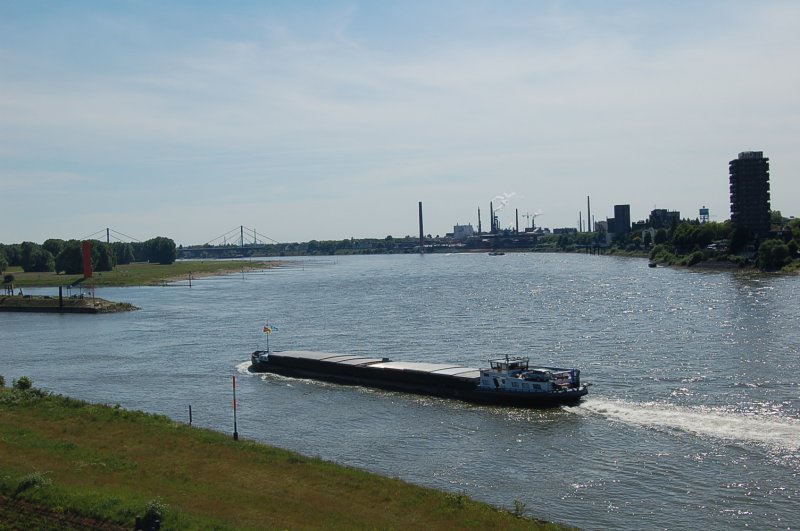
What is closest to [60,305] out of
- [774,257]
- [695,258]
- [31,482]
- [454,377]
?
[454,377]

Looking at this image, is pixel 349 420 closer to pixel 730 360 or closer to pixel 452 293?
pixel 730 360

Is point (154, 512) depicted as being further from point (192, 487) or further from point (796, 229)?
point (796, 229)

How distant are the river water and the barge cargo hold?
1227mm

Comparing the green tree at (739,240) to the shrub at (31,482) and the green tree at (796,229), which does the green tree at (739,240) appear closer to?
the green tree at (796,229)

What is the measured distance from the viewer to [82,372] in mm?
64125

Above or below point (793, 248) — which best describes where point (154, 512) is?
below

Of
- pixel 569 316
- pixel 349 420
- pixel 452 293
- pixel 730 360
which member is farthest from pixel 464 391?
pixel 452 293

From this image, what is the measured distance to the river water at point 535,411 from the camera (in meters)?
32.1

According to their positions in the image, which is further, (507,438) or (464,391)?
(464,391)

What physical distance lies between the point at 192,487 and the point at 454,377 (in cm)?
2637

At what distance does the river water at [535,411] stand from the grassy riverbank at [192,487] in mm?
4159

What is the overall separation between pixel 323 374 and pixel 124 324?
5326 cm

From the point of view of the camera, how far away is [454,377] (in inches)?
2036

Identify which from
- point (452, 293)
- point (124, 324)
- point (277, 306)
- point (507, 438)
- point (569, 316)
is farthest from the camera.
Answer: point (452, 293)
